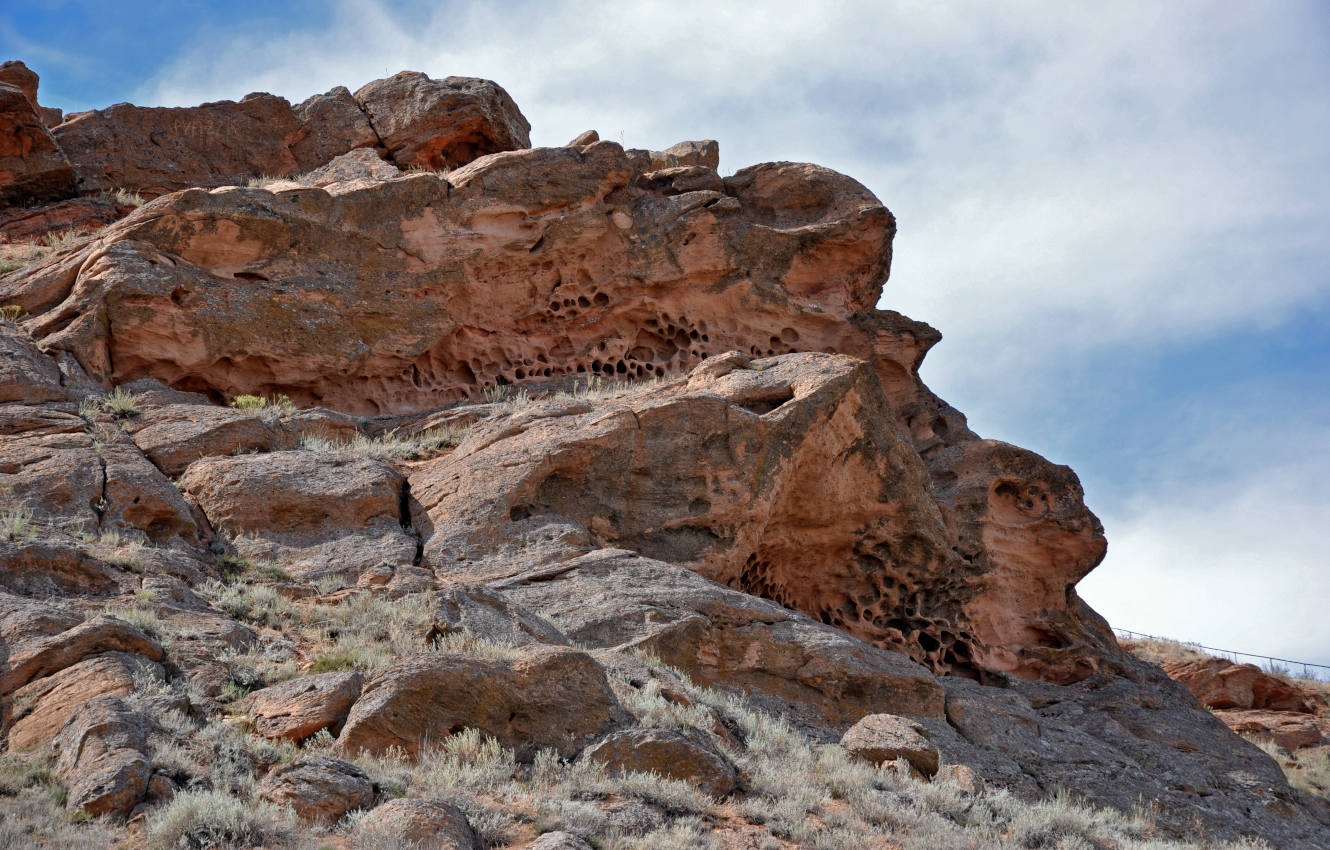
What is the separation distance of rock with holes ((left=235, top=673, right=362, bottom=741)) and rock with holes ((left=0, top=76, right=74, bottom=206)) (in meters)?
16.1

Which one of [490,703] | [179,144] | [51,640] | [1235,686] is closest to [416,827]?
[490,703]

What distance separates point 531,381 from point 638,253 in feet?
8.53

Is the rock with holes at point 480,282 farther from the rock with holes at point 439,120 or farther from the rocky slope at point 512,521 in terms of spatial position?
the rock with holes at point 439,120

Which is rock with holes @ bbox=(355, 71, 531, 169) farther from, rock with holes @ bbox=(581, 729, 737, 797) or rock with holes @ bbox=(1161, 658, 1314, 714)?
rock with holes @ bbox=(581, 729, 737, 797)

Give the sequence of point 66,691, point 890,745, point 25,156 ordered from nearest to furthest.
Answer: point 66,691 < point 890,745 < point 25,156

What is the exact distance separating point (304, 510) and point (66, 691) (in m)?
5.02

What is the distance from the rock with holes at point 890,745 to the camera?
33.0 ft

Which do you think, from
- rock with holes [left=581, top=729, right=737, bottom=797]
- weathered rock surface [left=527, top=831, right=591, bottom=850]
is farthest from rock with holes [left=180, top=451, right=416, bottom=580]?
weathered rock surface [left=527, top=831, right=591, bottom=850]

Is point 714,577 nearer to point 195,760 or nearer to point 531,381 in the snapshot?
point 531,381

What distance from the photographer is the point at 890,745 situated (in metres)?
10.1

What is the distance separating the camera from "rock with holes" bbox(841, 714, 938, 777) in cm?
1005

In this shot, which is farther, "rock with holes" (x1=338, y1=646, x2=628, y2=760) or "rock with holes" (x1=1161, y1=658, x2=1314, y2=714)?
"rock with holes" (x1=1161, y1=658, x2=1314, y2=714)

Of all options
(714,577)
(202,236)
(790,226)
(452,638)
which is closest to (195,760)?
(452,638)

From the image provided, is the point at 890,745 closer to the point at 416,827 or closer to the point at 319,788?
the point at 416,827
